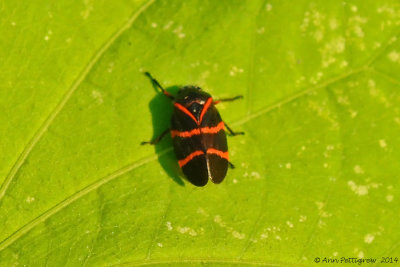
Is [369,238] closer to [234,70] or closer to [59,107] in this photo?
[234,70]

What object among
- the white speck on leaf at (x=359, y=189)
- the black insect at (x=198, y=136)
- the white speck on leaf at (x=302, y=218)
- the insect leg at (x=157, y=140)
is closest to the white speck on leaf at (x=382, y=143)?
the white speck on leaf at (x=359, y=189)

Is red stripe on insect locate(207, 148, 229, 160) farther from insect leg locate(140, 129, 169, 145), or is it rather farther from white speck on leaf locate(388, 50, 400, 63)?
white speck on leaf locate(388, 50, 400, 63)

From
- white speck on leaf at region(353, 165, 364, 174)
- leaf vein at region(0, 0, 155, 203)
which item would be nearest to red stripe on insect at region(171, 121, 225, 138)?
leaf vein at region(0, 0, 155, 203)

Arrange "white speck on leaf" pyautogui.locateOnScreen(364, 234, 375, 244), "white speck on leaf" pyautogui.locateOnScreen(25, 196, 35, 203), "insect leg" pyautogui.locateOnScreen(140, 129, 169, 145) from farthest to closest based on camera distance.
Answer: "insect leg" pyautogui.locateOnScreen(140, 129, 169, 145), "white speck on leaf" pyautogui.locateOnScreen(364, 234, 375, 244), "white speck on leaf" pyautogui.locateOnScreen(25, 196, 35, 203)

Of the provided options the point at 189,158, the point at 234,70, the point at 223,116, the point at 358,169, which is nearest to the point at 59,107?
the point at 189,158

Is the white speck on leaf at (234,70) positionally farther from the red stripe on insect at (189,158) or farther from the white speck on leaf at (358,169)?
the white speck on leaf at (358,169)

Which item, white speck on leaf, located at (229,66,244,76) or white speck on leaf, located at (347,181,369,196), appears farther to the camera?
white speck on leaf, located at (229,66,244,76)

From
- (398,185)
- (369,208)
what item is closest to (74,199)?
(369,208)
